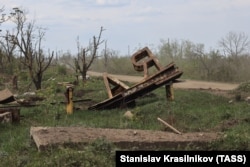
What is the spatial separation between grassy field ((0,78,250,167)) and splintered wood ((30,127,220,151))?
0.75 ft

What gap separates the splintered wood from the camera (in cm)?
820

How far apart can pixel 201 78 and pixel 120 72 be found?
12.6m

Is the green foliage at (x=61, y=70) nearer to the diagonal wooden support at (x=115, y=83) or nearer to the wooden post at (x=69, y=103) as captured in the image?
the diagonal wooden support at (x=115, y=83)

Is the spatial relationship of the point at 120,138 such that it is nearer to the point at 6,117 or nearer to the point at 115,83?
the point at 6,117

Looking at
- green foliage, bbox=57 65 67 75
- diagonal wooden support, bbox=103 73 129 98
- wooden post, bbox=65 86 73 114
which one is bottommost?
wooden post, bbox=65 86 73 114

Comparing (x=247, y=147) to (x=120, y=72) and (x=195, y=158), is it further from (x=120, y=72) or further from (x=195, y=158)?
(x=120, y=72)

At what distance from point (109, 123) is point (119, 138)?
3303mm

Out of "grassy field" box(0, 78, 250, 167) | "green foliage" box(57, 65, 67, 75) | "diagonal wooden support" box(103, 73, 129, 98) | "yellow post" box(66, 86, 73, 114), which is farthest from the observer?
"green foliage" box(57, 65, 67, 75)

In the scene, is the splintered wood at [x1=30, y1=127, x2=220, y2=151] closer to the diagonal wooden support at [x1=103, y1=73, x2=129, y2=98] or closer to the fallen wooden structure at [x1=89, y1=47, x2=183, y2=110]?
the fallen wooden structure at [x1=89, y1=47, x2=183, y2=110]

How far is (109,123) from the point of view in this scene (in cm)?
1195

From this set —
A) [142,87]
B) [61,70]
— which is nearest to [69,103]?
[142,87]

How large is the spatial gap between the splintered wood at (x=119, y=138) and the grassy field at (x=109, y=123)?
0.75 ft

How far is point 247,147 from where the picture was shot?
783 centimetres

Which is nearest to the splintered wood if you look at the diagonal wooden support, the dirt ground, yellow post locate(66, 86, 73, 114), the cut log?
the dirt ground
